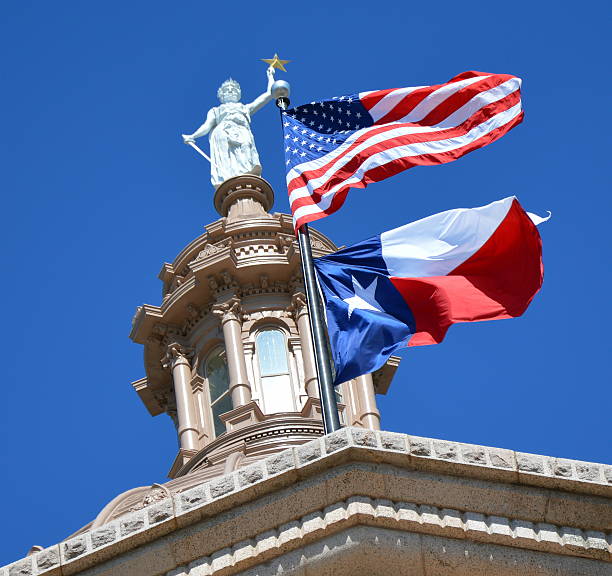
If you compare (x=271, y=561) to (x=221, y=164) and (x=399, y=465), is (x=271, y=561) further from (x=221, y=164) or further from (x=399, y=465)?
(x=221, y=164)

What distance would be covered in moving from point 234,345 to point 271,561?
26385 millimetres

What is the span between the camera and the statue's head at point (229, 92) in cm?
4906

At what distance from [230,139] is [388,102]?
22421 mm

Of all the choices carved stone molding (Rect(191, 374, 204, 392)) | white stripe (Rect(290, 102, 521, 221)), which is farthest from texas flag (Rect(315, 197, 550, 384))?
carved stone molding (Rect(191, 374, 204, 392))

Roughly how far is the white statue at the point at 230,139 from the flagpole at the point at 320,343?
24.4 metres

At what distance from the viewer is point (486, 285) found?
23375 millimetres

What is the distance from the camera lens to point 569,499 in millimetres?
16703

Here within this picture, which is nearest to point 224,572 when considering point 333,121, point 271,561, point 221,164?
point 271,561

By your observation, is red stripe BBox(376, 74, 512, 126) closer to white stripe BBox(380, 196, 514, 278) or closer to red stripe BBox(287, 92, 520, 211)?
red stripe BBox(287, 92, 520, 211)

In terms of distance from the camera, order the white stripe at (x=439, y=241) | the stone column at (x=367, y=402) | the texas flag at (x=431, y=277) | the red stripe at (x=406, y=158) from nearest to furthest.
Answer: the texas flag at (x=431, y=277), the white stripe at (x=439, y=241), the red stripe at (x=406, y=158), the stone column at (x=367, y=402)

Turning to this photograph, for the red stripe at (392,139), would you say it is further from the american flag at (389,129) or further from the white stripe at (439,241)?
the white stripe at (439,241)

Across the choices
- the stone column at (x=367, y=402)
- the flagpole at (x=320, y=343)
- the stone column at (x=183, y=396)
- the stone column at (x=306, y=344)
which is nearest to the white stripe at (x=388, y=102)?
the flagpole at (x=320, y=343)

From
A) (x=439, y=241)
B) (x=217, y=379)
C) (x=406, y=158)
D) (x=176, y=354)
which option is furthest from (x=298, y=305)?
(x=439, y=241)

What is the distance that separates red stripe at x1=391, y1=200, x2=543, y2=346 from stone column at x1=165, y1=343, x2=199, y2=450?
19683 mm
